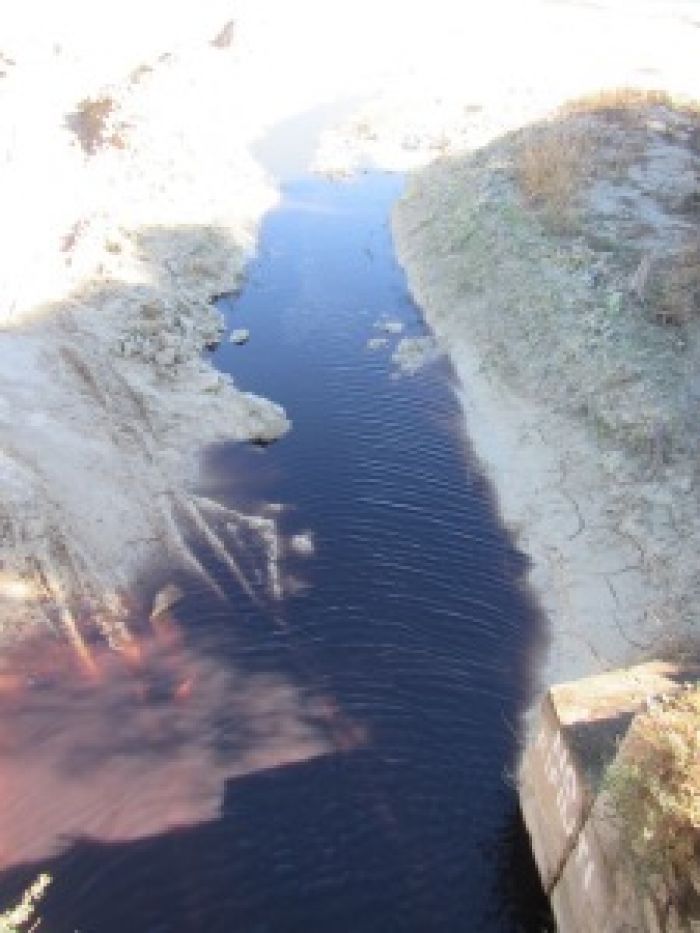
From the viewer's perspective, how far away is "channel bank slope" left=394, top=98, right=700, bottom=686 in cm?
1864

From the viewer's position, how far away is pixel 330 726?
51.4 feet

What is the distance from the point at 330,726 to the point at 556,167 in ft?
72.3

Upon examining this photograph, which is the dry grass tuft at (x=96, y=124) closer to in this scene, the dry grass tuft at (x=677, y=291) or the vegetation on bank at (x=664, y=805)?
the dry grass tuft at (x=677, y=291)

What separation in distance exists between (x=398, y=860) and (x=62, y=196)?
23543 mm

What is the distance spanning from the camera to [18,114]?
110ft

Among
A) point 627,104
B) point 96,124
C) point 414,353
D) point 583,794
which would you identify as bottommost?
point 414,353

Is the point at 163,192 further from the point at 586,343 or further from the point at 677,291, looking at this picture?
the point at 677,291

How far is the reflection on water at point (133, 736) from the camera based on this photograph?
557 inches

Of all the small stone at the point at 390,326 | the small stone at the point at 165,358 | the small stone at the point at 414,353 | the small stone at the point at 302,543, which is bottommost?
the small stone at the point at 414,353

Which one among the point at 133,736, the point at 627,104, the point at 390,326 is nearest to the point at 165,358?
the point at 390,326

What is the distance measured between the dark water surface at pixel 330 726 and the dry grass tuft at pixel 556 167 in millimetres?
10247

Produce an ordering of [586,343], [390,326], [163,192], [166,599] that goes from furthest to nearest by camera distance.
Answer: [163,192] < [390,326] < [586,343] < [166,599]

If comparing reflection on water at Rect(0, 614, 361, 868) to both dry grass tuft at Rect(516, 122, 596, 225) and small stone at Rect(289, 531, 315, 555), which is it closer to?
small stone at Rect(289, 531, 315, 555)

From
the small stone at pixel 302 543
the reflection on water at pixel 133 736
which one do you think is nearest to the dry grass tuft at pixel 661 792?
the reflection on water at pixel 133 736
